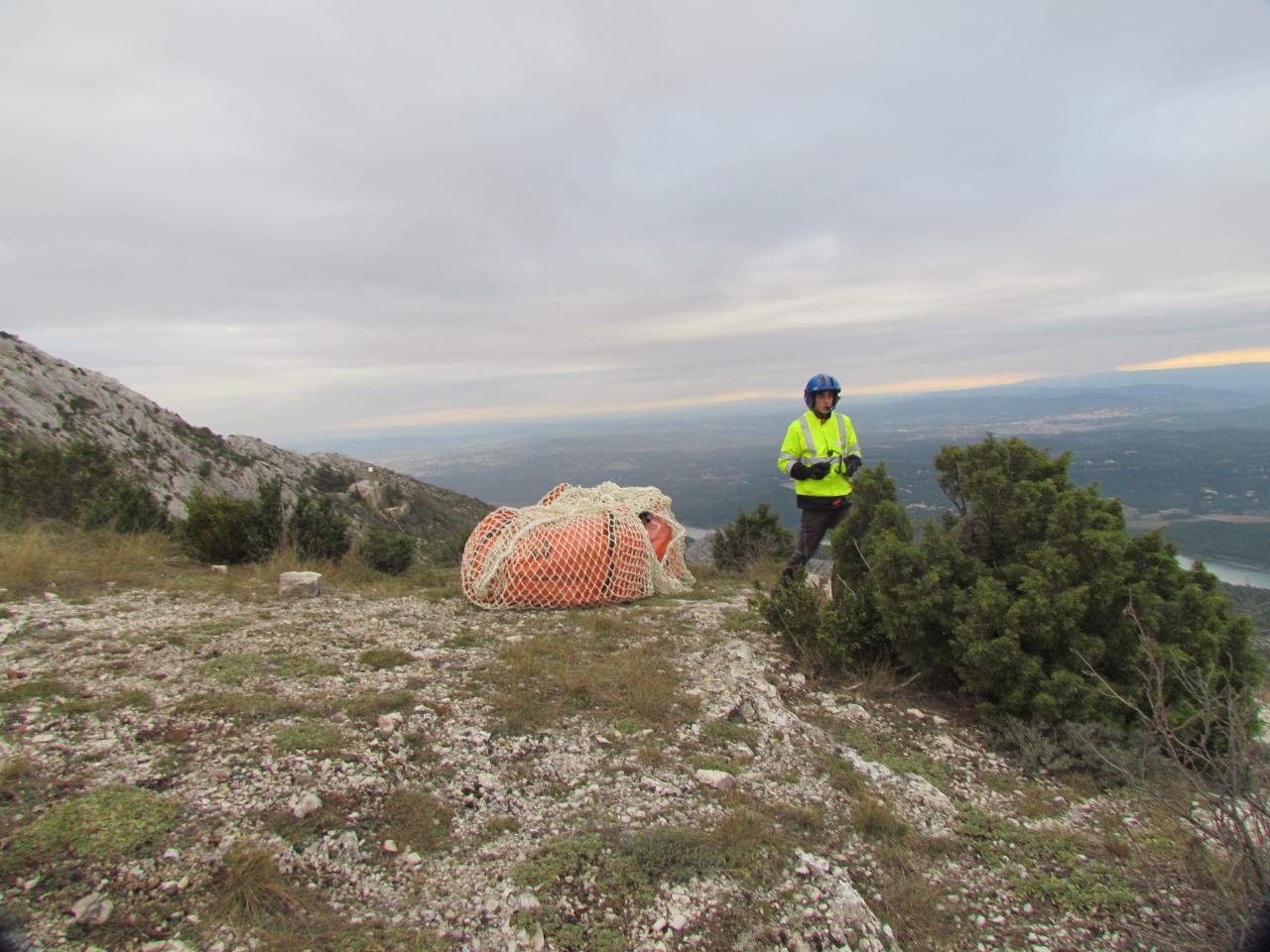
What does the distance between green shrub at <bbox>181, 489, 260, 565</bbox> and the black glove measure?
7.88 meters

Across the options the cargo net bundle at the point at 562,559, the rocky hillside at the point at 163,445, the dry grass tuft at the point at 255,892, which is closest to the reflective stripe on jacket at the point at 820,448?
the cargo net bundle at the point at 562,559

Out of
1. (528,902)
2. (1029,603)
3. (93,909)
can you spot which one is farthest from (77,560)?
(1029,603)

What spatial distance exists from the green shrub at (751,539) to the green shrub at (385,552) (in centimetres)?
594

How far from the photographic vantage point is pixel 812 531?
6859mm

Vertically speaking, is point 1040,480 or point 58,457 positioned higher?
point 58,457

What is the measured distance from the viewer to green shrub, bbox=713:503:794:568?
11.5 m

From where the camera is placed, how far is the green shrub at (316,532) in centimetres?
900

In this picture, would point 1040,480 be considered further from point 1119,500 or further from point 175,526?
point 175,526

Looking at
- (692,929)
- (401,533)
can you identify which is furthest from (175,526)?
(692,929)

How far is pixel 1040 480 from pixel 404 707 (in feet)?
17.3

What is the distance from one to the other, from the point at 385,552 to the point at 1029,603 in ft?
28.6

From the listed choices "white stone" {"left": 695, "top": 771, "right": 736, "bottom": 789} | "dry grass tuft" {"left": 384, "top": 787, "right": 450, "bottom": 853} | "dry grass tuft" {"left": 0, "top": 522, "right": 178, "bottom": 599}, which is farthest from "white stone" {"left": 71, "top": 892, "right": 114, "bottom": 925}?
"dry grass tuft" {"left": 0, "top": 522, "right": 178, "bottom": 599}

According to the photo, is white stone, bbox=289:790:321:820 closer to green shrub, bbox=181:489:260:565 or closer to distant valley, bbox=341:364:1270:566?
distant valley, bbox=341:364:1270:566

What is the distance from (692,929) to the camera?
7.56ft
